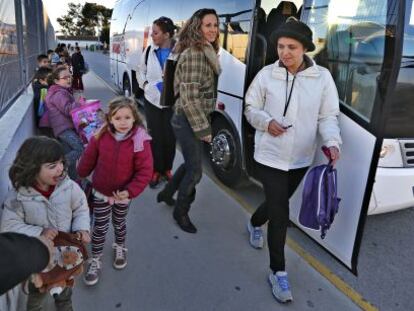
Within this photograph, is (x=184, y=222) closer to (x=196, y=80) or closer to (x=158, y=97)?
(x=196, y=80)

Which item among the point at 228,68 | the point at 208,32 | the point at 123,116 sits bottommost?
the point at 123,116

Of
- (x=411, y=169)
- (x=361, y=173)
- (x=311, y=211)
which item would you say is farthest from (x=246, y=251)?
(x=411, y=169)

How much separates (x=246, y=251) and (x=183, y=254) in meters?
0.54

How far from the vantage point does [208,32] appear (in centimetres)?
295

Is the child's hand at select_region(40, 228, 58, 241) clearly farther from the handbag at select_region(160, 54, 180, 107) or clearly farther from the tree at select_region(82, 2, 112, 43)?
the tree at select_region(82, 2, 112, 43)

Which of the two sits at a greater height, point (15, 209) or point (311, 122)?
point (311, 122)

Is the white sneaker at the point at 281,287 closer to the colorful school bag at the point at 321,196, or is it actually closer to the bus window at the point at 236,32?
→ the colorful school bag at the point at 321,196

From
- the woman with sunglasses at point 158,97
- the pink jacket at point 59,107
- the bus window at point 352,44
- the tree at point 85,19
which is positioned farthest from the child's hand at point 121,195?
the tree at point 85,19

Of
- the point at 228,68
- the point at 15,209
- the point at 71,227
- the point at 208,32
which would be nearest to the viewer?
the point at 15,209

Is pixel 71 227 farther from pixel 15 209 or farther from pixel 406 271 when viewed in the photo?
pixel 406 271

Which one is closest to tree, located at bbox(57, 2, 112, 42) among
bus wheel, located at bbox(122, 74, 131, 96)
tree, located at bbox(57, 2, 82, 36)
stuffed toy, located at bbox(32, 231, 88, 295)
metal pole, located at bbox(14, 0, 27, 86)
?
tree, located at bbox(57, 2, 82, 36)

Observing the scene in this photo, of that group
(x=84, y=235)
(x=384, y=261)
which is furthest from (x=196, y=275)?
(x=384, y=261)

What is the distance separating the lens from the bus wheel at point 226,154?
13.8 feet

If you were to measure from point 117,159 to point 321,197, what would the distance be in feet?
4.47
